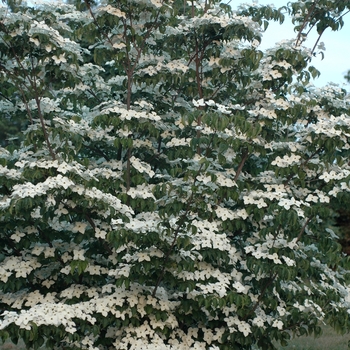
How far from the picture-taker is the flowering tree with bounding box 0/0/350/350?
4156 millimetres

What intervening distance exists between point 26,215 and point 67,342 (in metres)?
0.88

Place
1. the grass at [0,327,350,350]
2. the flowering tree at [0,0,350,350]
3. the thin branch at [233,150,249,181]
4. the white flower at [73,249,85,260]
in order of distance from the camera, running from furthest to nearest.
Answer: the grass at [0,327,350,350], the thin branch at [233,150,249,181], the white flower at [73,249,85,260], the flowering tree at [0,0,350,350]

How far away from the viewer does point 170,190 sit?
4.14 m

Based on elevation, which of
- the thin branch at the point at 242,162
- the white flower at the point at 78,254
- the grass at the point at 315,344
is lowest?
the grass at the point at 315,344

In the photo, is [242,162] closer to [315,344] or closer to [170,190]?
[170,190]

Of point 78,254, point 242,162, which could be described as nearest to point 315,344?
point 242,162

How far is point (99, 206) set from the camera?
4.10 m

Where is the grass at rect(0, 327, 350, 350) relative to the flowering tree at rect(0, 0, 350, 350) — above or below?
below

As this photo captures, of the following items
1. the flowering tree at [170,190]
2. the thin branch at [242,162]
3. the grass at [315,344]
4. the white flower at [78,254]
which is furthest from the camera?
the grass at [315,344]

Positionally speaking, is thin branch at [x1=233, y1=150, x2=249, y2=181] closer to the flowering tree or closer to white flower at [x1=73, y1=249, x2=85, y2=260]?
the flowering tree

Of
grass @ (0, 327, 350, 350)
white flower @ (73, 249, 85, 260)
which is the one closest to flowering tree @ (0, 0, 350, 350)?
white flower @ (73, 249, 85, 260)

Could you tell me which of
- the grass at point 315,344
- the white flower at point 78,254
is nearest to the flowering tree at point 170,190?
the white flower at point 78,254

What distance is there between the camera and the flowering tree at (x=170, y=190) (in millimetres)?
4156

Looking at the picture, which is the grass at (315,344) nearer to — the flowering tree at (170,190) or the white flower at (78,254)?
the flowering tree at (170,190)
